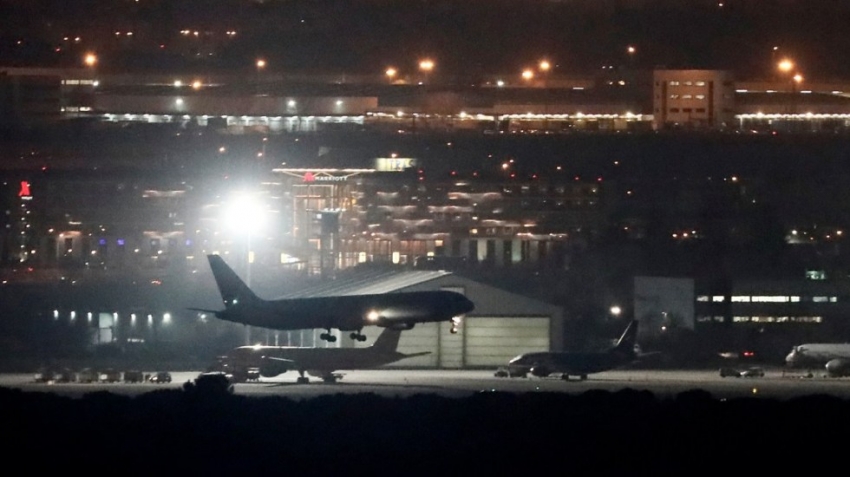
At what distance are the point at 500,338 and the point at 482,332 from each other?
633mm

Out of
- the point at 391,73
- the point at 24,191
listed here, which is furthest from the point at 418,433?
the point at 391,73

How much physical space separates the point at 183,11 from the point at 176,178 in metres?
47.0

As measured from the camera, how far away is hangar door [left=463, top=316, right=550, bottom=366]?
4862cm

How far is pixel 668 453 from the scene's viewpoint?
2308cm

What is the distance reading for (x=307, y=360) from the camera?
43.8 metres

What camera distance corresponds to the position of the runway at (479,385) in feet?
123

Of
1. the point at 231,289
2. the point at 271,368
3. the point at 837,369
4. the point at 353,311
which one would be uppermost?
the point at 231,289

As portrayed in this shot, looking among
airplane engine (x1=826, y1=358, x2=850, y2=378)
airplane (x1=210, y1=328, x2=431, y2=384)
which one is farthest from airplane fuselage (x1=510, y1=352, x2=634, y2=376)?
airplane engine (x1=826, y1=358, x2=850, y2=378)

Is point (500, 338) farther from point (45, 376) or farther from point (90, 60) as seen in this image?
point (90, 60)

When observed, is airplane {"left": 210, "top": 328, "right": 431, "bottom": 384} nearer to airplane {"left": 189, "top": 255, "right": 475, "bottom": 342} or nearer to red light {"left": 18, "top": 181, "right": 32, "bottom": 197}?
airplane {"left": 189, "top": 255, "right": 475, "bottom": 342}

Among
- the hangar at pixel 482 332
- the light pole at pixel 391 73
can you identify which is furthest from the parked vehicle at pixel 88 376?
the light pole at pixel 391 73

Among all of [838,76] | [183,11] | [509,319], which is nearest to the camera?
[509,319]

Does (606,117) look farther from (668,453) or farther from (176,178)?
(668,453)

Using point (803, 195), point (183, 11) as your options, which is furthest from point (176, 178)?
point (183, 11)
